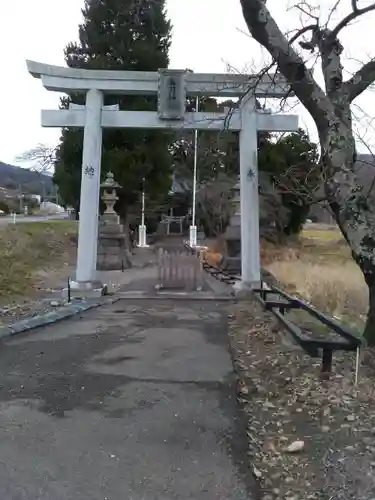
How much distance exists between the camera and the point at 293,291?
11828 mm

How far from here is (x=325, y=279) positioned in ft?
42.0

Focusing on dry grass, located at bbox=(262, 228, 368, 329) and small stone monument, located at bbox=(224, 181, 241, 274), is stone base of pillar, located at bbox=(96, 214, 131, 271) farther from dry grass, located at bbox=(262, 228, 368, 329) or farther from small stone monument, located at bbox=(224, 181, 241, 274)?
dry grass, located at bbox=(262, 228, 368, 329)

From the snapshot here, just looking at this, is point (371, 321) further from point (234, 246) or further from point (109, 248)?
point (109, 248)

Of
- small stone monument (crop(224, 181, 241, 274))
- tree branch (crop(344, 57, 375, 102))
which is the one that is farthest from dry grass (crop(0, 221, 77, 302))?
tree branch (crop(344, 57, 375, 102))

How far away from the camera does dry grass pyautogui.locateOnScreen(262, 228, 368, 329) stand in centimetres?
998

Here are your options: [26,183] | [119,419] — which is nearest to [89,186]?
[119,419]

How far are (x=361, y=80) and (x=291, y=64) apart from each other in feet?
2.35

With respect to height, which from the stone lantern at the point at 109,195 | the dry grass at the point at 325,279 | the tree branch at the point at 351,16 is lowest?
the dry grass at the point at 325,279

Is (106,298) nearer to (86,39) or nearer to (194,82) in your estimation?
(194,82)

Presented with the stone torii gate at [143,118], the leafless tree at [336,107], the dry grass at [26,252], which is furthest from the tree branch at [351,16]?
the dry grass at [26,252]

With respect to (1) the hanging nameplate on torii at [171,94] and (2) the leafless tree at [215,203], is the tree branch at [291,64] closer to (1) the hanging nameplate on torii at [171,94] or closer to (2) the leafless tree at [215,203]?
(1) the hanging nameplate on torii at [171,94]

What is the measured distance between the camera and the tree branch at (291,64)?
15.9 feet

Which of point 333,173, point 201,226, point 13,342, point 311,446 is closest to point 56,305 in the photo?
point 13,342

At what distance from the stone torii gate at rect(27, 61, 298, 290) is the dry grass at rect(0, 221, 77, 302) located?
171cm
